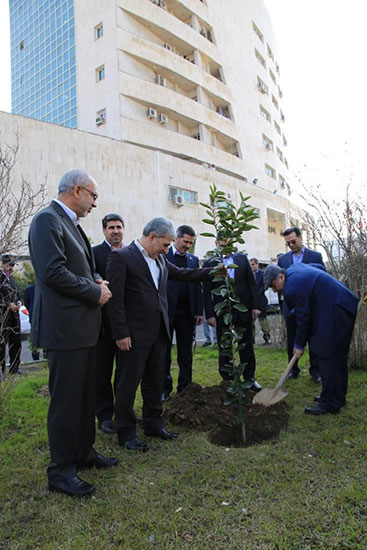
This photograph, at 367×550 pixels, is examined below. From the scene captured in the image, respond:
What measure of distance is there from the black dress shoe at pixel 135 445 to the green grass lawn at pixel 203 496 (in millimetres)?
79

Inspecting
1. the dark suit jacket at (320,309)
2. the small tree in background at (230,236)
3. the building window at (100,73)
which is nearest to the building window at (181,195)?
the building window at (100,73)

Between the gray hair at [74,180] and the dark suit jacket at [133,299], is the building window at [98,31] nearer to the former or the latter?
the dark suit jacket at [133,299]

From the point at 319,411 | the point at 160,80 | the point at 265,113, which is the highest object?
the point at 265,113

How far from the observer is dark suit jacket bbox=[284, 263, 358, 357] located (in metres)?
4.10

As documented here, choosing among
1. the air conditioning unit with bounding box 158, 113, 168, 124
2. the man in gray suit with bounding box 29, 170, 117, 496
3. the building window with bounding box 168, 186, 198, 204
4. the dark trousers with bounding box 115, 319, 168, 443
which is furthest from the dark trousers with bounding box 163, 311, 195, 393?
the air conditioning unit with bounding box 158, 113, 168, 124

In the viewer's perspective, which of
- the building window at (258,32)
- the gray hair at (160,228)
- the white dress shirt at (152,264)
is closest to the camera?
the gray hair at (160,228)

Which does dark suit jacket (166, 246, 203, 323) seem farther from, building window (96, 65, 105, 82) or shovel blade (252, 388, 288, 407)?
building window (96, 65, 105, 82)

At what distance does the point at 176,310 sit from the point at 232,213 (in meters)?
1.88

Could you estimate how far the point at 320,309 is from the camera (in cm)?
418

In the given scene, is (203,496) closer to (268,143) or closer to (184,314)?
(184,314)

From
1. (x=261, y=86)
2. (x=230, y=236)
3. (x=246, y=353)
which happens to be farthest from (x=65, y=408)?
(x=261, y=86)

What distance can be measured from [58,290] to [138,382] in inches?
50.9

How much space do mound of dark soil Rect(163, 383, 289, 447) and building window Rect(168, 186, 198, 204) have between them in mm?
23126

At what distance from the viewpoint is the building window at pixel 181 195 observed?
26.6m
